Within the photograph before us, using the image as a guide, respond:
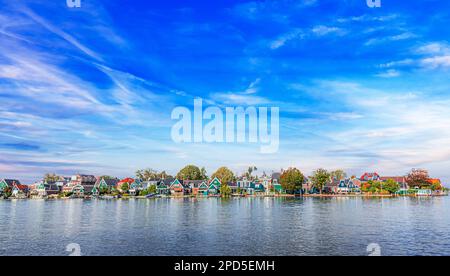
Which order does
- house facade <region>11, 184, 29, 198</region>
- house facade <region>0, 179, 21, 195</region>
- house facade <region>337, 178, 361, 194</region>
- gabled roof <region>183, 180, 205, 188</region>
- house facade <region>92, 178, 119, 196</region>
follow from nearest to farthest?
house facade <region>92, 178, 119, 196</region>, house facade <region>337, 178, 361, 194</region>, house facade <region>11, 184, 29, 198</region>, gabled roof <region>183, 180, 205, 188</region>, house facade <region>0, 179, 21, 195</region>

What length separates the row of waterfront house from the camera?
374 feet

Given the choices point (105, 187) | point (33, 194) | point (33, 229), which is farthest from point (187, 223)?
point (33, 194)

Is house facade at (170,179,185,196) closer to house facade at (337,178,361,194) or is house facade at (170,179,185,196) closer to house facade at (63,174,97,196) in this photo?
house facade at (63,174,97,196)

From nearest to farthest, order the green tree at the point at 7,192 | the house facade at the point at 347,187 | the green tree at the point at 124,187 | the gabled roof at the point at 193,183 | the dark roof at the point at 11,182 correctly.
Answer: the green tree at the point at 124,187 → the green tree at the point at 7,192 → the house facade at the point at 347,187 → the gabled roof at the point at 193,183 → the dark roof at the point at 11,182

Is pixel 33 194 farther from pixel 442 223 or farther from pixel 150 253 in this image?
pixel 442 223

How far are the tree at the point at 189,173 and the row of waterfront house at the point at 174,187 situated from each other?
28.5 ft

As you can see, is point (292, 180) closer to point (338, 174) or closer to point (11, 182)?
point (338, 174)

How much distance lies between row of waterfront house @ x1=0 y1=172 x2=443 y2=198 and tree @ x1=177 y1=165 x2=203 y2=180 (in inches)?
342

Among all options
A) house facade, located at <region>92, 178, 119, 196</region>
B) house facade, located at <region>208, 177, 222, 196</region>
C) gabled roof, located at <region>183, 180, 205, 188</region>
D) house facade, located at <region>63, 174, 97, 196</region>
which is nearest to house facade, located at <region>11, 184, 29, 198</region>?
house facade, located at <region>63, 174, 97, 196</region>

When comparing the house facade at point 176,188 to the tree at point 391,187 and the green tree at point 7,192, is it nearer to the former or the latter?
the green tree at point 7,192

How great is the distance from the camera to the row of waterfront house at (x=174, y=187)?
11388cm

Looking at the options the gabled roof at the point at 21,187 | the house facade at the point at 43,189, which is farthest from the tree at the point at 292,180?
the gabled roof at the point at 21,187

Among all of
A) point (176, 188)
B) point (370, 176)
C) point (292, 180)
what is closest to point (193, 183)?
Result: point (176, 188)
